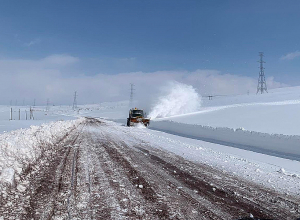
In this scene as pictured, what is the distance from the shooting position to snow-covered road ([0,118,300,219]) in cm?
369

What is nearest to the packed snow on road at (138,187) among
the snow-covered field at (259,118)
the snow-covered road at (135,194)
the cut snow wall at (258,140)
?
the snow-covered road at (135,194)

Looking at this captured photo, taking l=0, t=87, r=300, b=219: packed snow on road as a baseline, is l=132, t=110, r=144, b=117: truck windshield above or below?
above

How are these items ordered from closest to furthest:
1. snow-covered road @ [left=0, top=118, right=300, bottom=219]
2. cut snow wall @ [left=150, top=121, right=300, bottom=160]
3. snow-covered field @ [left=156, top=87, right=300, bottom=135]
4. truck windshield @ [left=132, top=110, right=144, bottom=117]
Result: snow-covered road @ [left=0, top=118, right=300, bottom=219] → cut snow wall @ [left=150, top=121, right=300, bottom=160] → snow-covered field @ [left=156, top=87, right=300, bottom=135] → truck windshield @ [left=132, top=110, right=144, bottom=117]

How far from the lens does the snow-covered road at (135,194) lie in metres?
3.69

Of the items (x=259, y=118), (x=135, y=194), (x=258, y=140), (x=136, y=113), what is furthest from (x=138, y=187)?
(x=136, y=113)

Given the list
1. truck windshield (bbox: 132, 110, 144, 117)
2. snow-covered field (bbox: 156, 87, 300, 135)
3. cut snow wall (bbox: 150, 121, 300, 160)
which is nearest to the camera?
cut snow wall (bbox: 150, 121, 300, 160)

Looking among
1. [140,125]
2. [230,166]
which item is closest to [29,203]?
[230,166]

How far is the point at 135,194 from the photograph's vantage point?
4.55m

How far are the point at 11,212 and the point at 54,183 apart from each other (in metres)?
1.54

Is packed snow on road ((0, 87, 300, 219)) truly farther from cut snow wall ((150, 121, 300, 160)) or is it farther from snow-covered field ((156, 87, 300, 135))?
snow-covered field ((156, 87, 300, 135))

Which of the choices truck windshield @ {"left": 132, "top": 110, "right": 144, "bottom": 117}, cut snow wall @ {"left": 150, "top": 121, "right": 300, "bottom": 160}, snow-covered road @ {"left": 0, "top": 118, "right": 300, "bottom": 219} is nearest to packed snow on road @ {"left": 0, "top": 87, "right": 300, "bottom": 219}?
snow-covered road @ {"left": 0, "top": 118, "right": 300, "bottom": 219}

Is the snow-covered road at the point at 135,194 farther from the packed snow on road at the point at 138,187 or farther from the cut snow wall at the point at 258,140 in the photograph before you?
the cut snow wall at the point at 258,140

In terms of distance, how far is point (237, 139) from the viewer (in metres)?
14.7

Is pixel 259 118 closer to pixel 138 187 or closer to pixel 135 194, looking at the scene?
pixel 138 187
